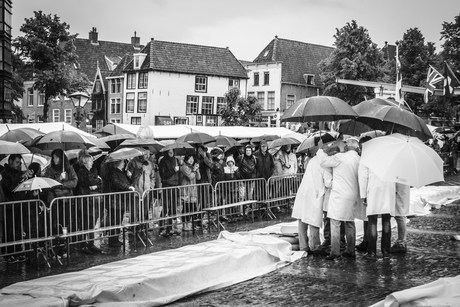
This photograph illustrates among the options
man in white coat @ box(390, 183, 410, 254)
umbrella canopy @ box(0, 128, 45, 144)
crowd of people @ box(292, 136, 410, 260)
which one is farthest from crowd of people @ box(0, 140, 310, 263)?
man in white coat @ box(390, 183, 410, 254)

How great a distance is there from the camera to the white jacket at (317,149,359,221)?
1018 cm

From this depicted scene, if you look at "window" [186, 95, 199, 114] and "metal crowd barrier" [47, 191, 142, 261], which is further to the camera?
"window" [186, 95, 199, 114]

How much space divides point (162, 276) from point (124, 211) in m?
4.28

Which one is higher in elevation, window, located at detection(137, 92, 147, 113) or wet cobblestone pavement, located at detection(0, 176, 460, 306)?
window, located at detection(137, 92, 147, 113)

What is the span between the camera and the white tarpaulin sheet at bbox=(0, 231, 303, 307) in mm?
7395

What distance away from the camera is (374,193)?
10.4 m

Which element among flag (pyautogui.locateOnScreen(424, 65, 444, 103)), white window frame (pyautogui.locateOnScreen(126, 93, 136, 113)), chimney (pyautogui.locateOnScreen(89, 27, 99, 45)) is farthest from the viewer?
chimney (pyautogui.locateOnScreen(89, 27, 99, 45))

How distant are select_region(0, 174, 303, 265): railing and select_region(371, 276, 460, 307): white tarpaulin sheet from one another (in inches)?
232

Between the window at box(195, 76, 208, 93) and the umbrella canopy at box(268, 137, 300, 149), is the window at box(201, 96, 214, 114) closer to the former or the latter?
the window at box(195, 76, 208, 93)

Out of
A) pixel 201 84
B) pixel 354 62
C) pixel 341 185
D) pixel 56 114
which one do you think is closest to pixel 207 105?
pixel 201 84

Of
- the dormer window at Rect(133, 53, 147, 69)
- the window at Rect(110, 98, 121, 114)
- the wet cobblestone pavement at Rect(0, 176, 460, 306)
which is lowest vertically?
the wet cobblestone pavement at Rect(0, 176, 460, 306)

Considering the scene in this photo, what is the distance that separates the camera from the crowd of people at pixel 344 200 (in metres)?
10.2

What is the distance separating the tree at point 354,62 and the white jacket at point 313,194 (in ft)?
156

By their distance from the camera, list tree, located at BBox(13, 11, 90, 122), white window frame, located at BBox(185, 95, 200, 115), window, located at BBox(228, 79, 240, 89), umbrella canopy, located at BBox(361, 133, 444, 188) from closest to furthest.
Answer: umbrella canopy, located at BBox(361, 133, 444, 188) → tree, located at BBox(13, 11, 90, 122) → white window frame, located at BBox(185, 95, 200, 115) → window, located at BBox(228, 79, 240, 89)
